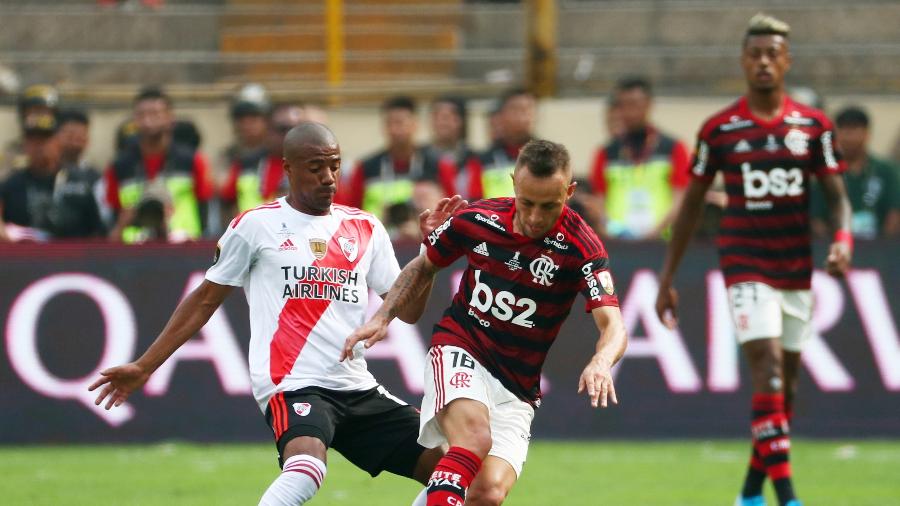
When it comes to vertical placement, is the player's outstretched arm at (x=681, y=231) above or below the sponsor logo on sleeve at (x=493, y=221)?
below

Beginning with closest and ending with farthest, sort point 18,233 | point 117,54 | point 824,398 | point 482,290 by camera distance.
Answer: point 482,290
point 824,398
point 18,233
point 117,54

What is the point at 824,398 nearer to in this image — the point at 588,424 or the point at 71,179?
the point at 588,424

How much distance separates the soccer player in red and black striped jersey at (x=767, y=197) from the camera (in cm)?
882

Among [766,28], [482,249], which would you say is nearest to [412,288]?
[482,249]

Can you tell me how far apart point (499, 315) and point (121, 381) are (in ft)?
5.80

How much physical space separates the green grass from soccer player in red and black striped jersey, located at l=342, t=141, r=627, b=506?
2.48m

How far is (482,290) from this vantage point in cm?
707

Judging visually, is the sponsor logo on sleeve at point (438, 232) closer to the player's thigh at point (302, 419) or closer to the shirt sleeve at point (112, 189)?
the player's thigh at point (302, 419)

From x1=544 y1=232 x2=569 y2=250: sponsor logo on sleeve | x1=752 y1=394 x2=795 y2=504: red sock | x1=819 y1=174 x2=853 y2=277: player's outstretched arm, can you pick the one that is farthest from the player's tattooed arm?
x1=819 y1=174 x2=853 y2=277: player's outstretched arm

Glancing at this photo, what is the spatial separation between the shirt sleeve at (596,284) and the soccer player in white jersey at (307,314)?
729 millimetres

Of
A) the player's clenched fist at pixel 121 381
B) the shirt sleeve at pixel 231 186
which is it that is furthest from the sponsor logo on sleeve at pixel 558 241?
the shirt sleeve at pixel 231 186

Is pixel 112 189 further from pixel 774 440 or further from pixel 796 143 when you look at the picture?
pixel 774 440

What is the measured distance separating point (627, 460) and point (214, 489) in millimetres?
3148

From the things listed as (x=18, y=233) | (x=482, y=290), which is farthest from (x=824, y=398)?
(x=18, y=233)
